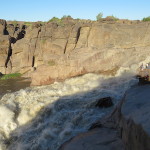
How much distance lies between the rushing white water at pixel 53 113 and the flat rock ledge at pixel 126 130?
1.88 m

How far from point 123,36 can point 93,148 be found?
1573 cm

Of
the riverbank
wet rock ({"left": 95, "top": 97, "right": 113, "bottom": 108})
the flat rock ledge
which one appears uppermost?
the flat rock ledge

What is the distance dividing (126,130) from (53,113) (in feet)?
20.2

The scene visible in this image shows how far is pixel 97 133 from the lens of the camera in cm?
575

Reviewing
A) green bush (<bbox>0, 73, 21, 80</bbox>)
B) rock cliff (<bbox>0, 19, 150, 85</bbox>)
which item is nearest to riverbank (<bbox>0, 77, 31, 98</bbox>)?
rock cliff (<bbox>0, 19, 150, 85</bbox>)

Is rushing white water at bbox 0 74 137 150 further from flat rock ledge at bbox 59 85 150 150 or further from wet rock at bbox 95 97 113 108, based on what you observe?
flat rock ledge at bbox 59 85 150 150

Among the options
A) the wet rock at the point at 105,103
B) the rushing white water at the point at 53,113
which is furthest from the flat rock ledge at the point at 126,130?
the wet rock at the point at 105,103

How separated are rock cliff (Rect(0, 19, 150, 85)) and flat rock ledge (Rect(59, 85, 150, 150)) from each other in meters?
9.44

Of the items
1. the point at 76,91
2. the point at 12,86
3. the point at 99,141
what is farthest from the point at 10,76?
the point at 99,141

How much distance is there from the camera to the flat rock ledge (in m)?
3.29

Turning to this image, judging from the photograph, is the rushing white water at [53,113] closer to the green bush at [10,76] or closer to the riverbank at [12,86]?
the riverbank at [12,86]

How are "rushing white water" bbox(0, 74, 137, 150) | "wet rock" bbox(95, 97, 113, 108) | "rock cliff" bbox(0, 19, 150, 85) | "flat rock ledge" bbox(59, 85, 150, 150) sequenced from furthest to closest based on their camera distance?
1. "rock cliff" bbox(0, 19, 150, 85)
2. "wet rock" bbox(95, 97, 113, 108)
3. "rushing white water" bbox(0, 74, 137, 150)
4. "flat rock ledge" bbox(59, 85, 150, 150)

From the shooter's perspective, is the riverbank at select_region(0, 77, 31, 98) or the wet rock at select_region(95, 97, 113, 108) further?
the riverbank at select_region(0, 77, 31, 98)

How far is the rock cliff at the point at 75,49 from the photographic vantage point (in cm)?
1639
